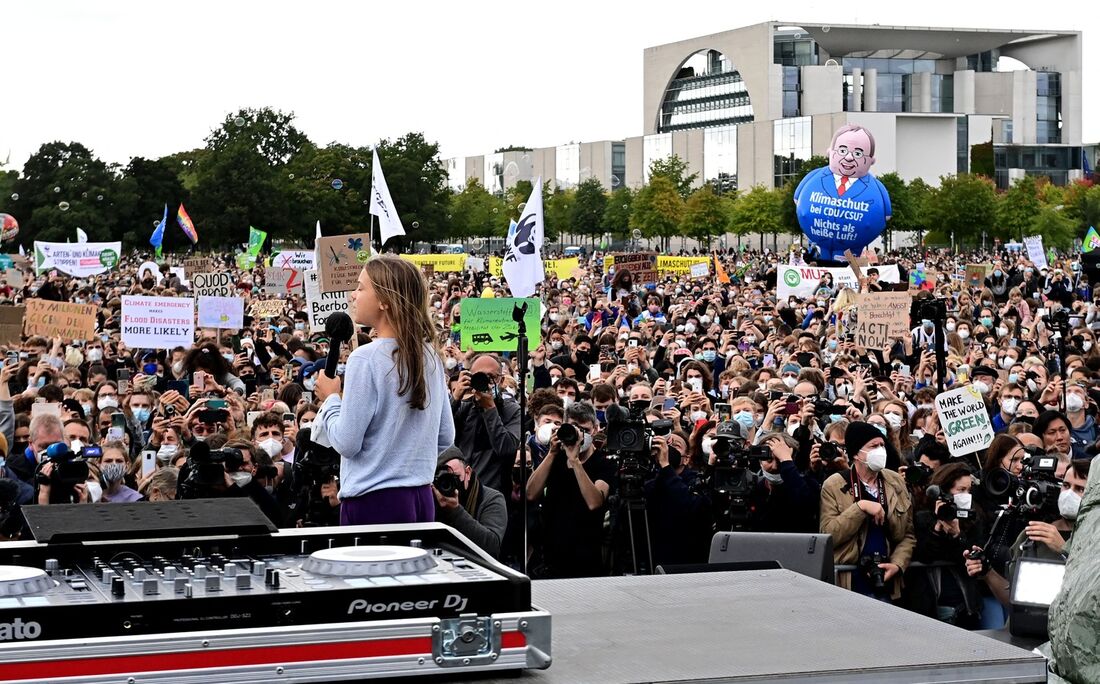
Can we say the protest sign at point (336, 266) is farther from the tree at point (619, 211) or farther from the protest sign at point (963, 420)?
the tree at point (619, 211)

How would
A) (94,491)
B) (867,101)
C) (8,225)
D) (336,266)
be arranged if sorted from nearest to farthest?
(94,491) → (336,266) → (8,225) → (867,101)

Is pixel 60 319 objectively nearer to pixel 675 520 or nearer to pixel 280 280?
pixel 675 520

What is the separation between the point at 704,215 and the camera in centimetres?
9831

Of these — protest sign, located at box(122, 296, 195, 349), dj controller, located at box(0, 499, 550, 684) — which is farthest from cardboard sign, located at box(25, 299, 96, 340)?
dj controller, located at box(0, 499, 550, 684)

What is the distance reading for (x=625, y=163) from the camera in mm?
136875

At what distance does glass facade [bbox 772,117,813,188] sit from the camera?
114m

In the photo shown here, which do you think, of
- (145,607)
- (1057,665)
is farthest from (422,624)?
(1057,665)

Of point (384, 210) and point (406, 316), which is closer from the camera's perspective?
point (406, 316)

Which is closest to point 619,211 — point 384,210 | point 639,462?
point 384,210

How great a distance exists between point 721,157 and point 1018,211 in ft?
118

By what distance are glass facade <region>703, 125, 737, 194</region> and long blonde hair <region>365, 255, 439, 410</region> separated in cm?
11371

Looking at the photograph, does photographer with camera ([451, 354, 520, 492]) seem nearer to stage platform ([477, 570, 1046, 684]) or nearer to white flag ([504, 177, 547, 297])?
stage platform ([477, 570, 1046, 684])

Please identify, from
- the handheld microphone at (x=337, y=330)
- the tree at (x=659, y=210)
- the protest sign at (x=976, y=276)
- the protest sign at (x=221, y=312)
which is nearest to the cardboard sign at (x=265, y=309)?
the protest sign at (x=221, y=312)

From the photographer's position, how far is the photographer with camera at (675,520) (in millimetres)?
9000
